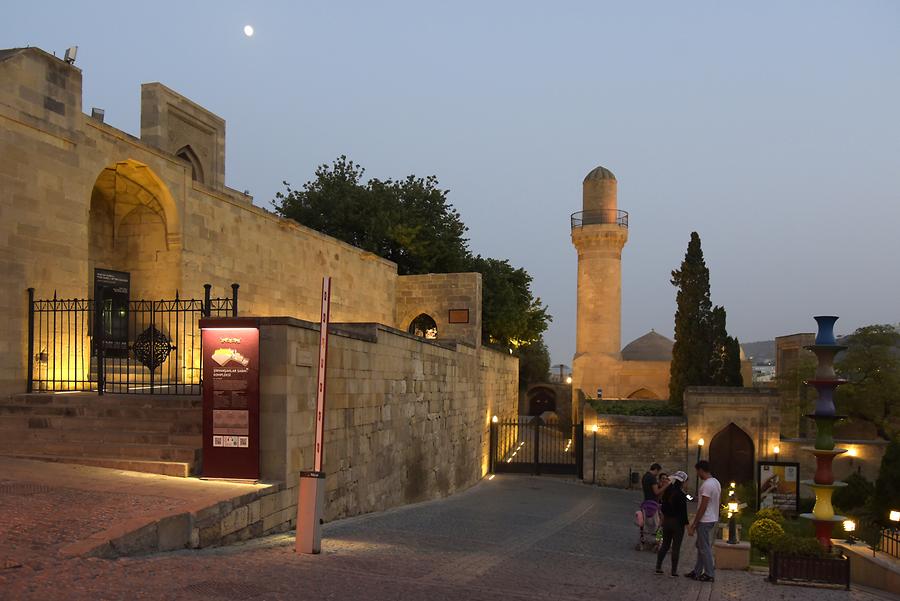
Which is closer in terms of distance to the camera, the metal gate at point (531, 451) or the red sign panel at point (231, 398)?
the red sign panel at point (231, 398)

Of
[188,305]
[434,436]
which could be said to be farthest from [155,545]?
[434,436]

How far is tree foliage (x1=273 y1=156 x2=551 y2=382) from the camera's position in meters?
33.3

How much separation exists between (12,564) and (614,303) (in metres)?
34.7

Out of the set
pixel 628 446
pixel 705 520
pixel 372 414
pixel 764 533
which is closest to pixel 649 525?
pixel 764 533

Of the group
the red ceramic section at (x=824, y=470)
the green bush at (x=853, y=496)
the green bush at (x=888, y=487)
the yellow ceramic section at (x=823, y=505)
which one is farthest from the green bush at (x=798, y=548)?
the green bush at (x=853, y=496)

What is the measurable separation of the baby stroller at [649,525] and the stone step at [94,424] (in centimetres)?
664

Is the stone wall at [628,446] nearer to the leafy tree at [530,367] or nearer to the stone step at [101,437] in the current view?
the stone step at [101,437]

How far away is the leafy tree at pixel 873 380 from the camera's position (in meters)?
31.2

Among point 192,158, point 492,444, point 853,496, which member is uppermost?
point 192,158

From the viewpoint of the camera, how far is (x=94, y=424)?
10.1 m

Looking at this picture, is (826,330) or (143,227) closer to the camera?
(826,330)

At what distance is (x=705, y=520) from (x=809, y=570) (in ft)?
6.87

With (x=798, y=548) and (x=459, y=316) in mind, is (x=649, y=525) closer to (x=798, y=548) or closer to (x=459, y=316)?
(x=798, y=548)

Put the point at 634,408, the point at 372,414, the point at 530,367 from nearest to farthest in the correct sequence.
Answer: the point at 372,414, the point at 634,408, the point at 530,367
